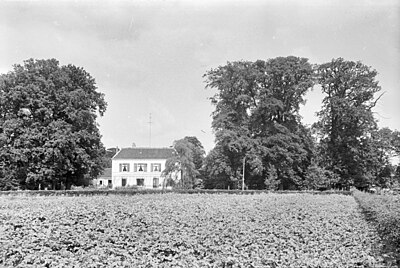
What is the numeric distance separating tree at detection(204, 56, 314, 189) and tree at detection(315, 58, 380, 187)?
2589mm

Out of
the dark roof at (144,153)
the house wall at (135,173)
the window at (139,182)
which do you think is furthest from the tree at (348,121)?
the window at (139,182)

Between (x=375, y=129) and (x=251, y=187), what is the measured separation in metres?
14.4

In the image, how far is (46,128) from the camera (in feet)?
102

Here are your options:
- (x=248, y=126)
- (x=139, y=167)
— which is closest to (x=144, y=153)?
(x=139, y=167)

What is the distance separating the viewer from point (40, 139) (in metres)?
30.8

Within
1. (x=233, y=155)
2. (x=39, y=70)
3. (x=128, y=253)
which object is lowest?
(x=128, y=253)

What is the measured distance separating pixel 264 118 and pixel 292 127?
3054 millimetres

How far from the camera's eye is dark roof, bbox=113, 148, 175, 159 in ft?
187

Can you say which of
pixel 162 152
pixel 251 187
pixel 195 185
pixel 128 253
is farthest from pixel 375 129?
pixel 128 253

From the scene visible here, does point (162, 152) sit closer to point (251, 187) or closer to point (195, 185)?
point (195, 185)

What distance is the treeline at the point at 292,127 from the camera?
36469 millimetres

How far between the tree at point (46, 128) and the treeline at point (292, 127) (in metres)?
12.8

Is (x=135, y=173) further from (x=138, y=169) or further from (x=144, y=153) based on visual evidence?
(x=144, y=153)

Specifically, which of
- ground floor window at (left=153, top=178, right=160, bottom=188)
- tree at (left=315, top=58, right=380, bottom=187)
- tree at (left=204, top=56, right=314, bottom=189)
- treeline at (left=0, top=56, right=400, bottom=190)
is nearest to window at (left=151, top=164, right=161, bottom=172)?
ground floor window at (left=153, top=178, right=160, bottom=188)
